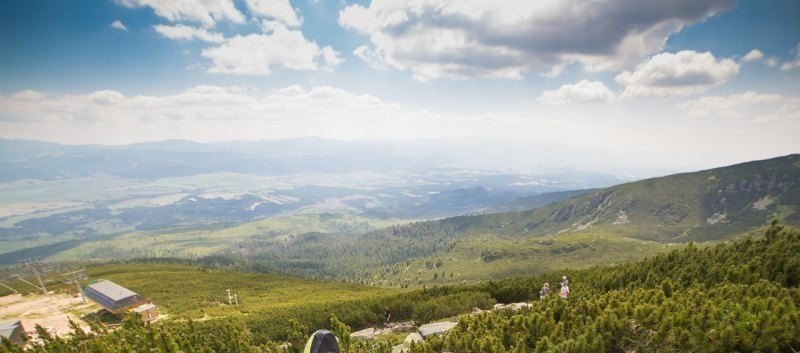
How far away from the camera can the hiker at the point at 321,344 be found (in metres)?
9.79

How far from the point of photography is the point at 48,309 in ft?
160

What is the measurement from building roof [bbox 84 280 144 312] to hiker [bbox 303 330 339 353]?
4807cm

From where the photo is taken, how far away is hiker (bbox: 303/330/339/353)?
9789mm

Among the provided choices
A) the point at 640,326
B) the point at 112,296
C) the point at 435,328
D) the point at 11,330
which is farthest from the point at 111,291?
the point at 640,326

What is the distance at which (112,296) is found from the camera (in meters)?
45.6

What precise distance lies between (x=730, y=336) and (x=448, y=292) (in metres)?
30.4

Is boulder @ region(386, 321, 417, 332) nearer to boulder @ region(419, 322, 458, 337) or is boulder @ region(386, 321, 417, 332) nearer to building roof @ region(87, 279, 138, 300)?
boulder @ region(419, 322, 458, 337)

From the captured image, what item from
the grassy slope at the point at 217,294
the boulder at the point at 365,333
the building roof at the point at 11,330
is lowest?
the grassy slope at the point at 217,294

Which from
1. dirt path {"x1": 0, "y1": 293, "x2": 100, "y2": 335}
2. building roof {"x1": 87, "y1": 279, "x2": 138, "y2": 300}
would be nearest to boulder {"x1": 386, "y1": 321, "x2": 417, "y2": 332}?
dirt path {"x1": 0, "y1": 293, "x2": 100, "y2": 335}

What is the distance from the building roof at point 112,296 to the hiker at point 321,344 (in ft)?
158

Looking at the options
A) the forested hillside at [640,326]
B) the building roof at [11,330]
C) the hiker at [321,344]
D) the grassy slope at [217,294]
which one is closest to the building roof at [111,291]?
the grassy slope at [217,294]

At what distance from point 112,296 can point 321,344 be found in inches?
2013

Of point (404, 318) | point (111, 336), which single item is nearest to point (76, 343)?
point (111, 336)

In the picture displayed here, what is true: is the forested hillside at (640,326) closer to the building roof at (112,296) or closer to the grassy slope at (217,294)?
the building roof at (112,296)
